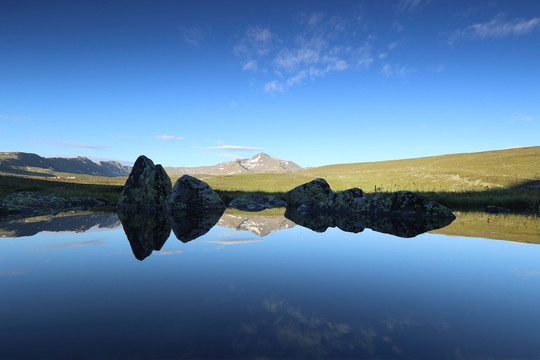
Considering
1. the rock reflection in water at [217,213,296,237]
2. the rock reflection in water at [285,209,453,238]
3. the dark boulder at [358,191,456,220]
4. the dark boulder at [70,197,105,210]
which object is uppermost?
the dark boulder at [358,191,456,220]

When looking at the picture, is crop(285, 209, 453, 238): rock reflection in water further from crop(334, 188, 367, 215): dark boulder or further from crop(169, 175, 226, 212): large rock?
crop(169, 175, 226, 212): large rock

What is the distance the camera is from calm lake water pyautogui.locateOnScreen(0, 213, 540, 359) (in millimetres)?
3270

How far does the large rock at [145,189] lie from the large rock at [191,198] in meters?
1.25

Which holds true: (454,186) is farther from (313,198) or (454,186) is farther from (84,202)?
(84,202)

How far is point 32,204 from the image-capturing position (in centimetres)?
2295

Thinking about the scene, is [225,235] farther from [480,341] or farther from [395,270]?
[480,341]

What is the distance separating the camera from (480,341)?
11.2 ft

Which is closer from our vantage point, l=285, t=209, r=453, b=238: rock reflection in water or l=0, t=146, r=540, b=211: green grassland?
l=285, t=209, r=453, b=238: rock reflection in water

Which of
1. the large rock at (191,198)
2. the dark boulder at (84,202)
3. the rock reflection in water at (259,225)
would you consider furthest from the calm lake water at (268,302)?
the dark boulder at (84,202)

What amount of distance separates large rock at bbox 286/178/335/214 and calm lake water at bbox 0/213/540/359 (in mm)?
15368

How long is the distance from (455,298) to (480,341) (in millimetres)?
1604

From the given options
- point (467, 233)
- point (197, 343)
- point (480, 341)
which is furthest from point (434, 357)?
point (467, 233)

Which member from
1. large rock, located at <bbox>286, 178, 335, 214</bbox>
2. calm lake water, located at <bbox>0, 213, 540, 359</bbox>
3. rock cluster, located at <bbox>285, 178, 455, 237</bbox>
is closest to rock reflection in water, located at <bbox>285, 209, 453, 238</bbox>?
rock cluster, located at <bbox>285, 178, 455, 237</bbox>

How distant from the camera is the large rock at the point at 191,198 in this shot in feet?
77.1
